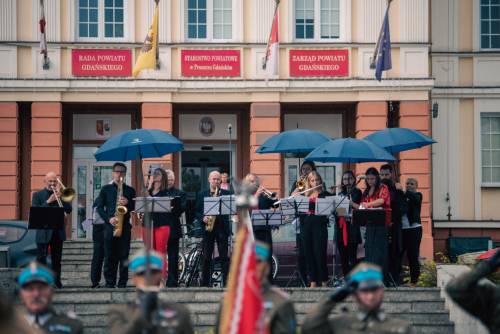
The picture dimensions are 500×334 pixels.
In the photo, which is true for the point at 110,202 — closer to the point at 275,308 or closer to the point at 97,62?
the point at 275,308

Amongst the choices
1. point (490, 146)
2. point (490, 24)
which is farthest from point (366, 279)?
point (490, 24)

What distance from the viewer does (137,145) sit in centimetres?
1970

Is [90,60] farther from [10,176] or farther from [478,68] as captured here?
[478,68]

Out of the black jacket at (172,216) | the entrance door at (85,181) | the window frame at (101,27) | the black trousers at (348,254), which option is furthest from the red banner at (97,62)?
the black trousers at (348,254)

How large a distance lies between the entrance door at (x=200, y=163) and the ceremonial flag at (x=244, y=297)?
65.7 feet

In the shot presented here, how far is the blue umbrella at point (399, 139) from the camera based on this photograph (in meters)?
20.9

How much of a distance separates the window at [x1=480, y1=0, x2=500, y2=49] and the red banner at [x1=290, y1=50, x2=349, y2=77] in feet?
13.5

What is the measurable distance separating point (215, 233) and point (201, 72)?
10488 mm

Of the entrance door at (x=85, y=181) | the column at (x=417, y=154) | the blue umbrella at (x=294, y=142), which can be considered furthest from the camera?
the entrance door at (x=85, y=181)

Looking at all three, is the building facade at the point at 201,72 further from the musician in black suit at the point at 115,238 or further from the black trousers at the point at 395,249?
the musician in black suit at the point at 115,238

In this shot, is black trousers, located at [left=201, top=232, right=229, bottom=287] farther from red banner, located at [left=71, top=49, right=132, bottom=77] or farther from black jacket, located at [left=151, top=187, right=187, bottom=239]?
red banner, located at [left=71, top=49, right=132, bottom=77]

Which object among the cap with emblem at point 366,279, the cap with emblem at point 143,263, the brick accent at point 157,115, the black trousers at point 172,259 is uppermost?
the brick accent at point 157,115

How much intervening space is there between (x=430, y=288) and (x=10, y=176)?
13117 millimetres

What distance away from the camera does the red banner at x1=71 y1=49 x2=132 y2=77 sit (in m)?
28.7
